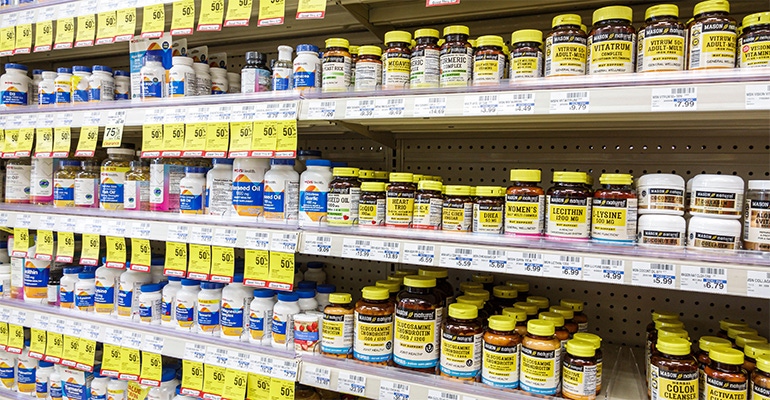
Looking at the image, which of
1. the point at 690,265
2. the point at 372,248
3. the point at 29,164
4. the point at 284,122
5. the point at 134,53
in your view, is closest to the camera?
the point at 690,265

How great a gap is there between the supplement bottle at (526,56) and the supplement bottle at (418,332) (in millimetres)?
555

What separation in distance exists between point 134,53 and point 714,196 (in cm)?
175

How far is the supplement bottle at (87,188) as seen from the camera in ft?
5.80

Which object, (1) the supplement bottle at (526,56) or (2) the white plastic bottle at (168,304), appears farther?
(2) the white plastic bottle at (168,304)

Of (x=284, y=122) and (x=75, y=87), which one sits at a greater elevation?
(x=75, y=87)

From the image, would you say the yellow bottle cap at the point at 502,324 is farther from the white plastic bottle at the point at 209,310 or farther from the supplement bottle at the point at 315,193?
the white plastic bottle at the point at 209,310

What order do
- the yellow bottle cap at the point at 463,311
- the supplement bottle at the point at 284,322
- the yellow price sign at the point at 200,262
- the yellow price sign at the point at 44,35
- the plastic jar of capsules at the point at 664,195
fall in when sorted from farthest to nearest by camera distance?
the yellow price sign at the point at 44,35 < the yellow price sign at the point at 200,262 < the supplement bottle at the point at 284,322 < the yellow bottle cap at the point at 463,311 < the plastic jar of capsules at the point at 664,195

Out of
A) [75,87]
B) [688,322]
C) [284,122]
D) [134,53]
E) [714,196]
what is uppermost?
[134,53]

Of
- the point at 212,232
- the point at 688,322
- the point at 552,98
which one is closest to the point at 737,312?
the point at 688,322

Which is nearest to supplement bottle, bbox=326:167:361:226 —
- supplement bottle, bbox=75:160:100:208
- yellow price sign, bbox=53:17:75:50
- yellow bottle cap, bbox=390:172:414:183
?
yellow bottle cap, bbox=390:172:414:183

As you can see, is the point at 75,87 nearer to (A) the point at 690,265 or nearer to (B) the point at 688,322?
(A) the point at 690,265

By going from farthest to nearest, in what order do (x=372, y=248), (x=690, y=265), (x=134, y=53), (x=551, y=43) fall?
(x=134, y=53)
(x=372, y=248)
(x=551, y=43)
(x=690, y=265)

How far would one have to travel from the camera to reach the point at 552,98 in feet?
3.52

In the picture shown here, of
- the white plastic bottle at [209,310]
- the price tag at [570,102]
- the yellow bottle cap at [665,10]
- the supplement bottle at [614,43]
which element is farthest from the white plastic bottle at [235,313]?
the yellow bottle cap at [665,10]
